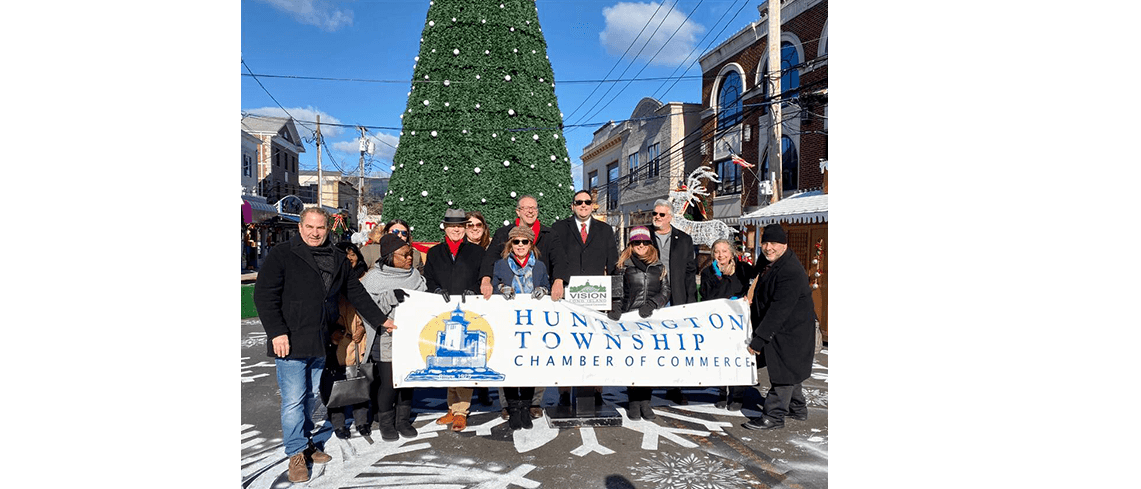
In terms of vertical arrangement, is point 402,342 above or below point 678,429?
above

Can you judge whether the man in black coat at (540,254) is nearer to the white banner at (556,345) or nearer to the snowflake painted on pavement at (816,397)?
the white banner at (556,345)

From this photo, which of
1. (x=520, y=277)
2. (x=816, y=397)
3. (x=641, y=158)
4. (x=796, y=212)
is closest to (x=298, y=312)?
(x=520, y=277)

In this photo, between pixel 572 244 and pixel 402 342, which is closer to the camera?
pixel 402 342

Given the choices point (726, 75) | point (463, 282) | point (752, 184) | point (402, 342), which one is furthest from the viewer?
point (726, 75)

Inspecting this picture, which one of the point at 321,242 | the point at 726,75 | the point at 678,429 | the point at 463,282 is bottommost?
the point at 678,429

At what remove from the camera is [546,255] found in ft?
15.6

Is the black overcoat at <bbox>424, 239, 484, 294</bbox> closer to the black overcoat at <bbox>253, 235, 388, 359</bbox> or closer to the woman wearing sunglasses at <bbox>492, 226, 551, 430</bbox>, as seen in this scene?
the woman wearing sunglasses at <bbox>492, 226, 551, 430</bbox>

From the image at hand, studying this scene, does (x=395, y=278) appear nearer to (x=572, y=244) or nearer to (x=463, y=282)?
(x=463, y=282)

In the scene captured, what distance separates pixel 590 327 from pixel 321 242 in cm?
206

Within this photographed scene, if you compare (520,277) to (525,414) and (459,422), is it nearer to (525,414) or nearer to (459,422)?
(525,414)

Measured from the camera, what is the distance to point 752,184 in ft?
58.8

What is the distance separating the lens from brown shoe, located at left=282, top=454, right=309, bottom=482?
11.3ft

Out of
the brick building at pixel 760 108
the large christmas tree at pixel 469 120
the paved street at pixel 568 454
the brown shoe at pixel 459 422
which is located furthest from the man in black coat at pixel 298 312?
the brick building at pixel 760 108
